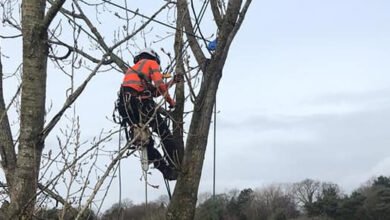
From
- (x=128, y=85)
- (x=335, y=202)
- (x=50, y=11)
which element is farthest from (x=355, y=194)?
(x=50, y=11)

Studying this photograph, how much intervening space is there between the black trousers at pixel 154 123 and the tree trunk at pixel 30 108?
692mm

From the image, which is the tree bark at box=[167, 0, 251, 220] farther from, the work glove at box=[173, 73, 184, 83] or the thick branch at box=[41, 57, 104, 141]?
the thick branch at box=[41, 57, 104, 141]

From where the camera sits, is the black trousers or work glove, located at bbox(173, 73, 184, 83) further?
work glove, located at bbox(173, 73, 184, 83)

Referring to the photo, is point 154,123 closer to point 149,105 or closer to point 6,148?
point 149,105

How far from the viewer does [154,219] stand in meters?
5.29

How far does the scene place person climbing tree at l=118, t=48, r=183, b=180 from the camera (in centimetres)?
464

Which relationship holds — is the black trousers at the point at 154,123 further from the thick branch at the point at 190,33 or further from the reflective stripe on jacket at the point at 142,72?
the thick branch at the point at 190,33

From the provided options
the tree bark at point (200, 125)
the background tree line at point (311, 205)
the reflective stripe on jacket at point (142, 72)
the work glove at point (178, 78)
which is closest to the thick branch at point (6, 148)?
the tree bark at point (200, 125)

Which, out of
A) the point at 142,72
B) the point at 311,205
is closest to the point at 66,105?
the point at 142,72

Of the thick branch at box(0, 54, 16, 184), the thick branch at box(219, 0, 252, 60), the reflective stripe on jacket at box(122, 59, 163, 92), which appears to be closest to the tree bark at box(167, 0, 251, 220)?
the thick branch at box(219, 0, 252, 60)

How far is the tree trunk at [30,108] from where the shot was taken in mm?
3336

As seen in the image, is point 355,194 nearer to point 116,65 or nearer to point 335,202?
point 335,202

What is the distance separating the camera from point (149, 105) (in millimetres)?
5539

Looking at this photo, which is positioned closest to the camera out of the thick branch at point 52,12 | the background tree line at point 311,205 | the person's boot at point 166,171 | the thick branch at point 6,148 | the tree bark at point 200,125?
the thick branch at point 52,12
